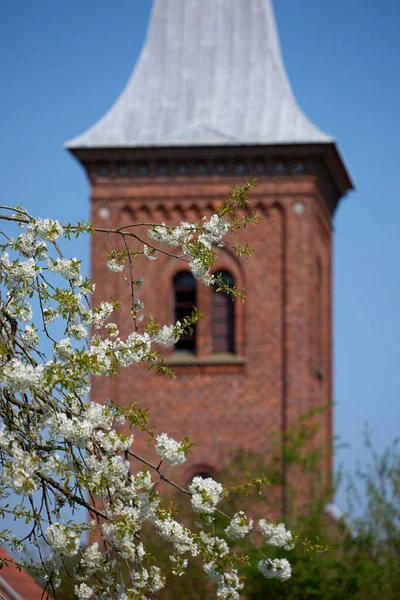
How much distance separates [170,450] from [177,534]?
45cm

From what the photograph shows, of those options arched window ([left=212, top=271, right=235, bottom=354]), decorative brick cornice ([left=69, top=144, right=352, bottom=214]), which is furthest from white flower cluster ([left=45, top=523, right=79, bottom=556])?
decorative brick cornice ([left=69, top=144, right=352, bottom=214])

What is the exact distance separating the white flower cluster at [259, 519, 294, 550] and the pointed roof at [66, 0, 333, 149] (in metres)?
20.5

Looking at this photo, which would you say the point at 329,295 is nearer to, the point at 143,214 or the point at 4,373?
the point at 143,214

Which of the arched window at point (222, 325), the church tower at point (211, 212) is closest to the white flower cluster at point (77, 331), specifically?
the church tower at point (211, 212)

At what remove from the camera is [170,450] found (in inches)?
266

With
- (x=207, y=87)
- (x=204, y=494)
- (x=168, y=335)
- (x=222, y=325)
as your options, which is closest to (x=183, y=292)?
(x=222, y=325)

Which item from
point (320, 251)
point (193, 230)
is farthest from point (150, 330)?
point (320, 251)

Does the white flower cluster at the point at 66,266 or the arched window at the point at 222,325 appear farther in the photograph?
the arched window at the point at 222,325

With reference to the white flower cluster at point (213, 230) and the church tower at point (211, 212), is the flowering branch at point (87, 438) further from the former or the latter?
the church tower at point (211, 212)

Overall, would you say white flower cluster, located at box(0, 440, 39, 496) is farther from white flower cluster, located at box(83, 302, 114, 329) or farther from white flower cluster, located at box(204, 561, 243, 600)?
white flower cluster, located at box(204, 561, 243, 600)

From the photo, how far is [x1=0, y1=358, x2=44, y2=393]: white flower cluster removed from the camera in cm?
623

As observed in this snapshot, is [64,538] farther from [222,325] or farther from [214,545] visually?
[222,325]

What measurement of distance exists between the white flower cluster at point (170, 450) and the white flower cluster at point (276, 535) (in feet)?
2.73

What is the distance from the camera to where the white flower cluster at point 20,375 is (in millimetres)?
6234
